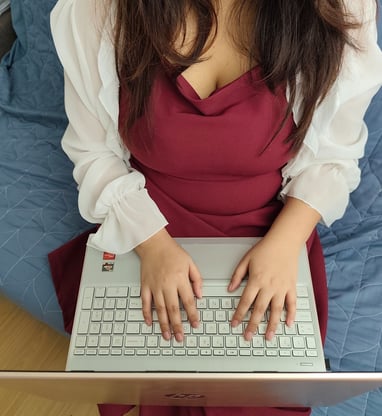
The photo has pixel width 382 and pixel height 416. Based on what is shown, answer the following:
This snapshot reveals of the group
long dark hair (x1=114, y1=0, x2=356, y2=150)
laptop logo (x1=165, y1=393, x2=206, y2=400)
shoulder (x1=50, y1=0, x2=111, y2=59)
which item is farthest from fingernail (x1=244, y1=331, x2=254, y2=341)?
shoulder (x1=50, y1=0, x2=111, y2=59)

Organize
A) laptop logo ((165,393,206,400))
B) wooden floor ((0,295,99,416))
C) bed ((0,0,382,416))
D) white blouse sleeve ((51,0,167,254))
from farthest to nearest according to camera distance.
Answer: wooden floor ((0,295,99,416)), bed ((0,0,382,416)), white blouse sleeve ((51,0,167,254)), laptop logo ((165,393,206,400))

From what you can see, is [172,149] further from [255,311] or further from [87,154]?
[255,311]

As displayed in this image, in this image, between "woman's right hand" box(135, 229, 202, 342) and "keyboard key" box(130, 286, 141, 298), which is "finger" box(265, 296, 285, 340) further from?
"keyboard key" box(130, 286, 141, 298)

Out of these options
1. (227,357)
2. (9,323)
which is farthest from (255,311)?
(9,323)

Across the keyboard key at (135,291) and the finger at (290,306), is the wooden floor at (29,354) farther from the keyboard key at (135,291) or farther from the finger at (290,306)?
the finger at (290,306)

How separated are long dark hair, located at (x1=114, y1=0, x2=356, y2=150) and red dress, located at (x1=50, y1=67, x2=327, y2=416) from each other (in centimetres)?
3

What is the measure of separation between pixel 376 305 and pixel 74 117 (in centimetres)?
71

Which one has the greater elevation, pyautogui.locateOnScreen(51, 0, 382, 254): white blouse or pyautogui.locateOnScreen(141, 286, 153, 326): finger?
pyautogui.locateOnScreen(51, 0, 382, 254): white blouse

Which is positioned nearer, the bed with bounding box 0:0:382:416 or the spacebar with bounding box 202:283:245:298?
the spacebar with bounding box 202:283:245:298

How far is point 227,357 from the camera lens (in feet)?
2.24

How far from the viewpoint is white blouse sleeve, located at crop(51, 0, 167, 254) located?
73 centimetres

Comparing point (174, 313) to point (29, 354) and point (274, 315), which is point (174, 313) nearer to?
point (274, 315)

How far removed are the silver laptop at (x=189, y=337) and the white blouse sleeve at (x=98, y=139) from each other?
92mm

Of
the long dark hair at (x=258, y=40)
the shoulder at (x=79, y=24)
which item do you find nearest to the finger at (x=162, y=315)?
the long dark hair at (x=258, y=40)
